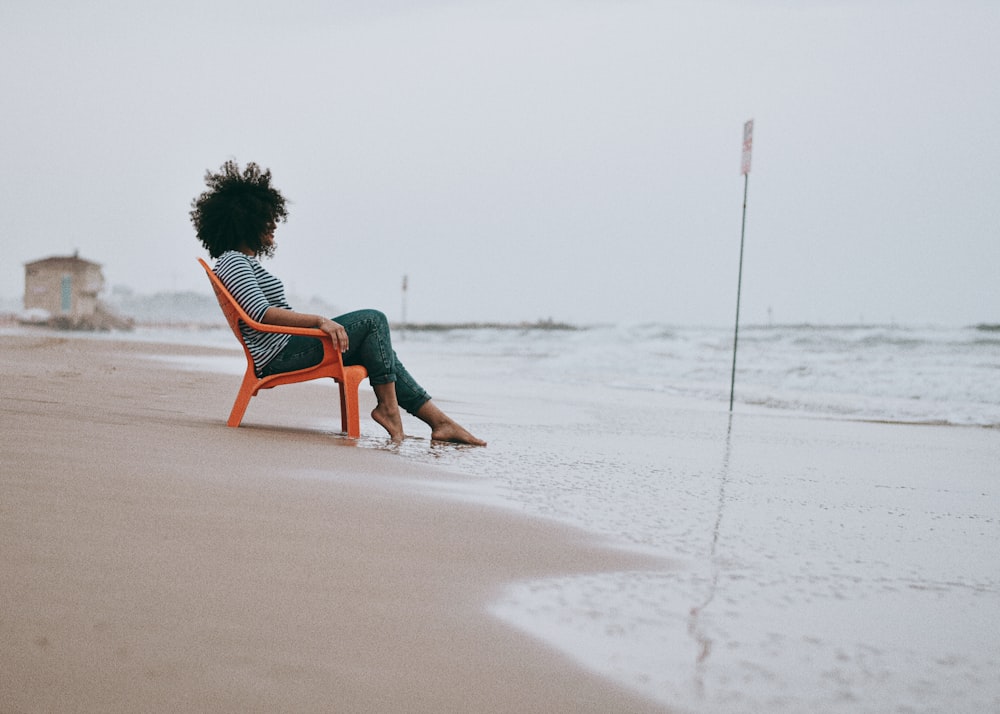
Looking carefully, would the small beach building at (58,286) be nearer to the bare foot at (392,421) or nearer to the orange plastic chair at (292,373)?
the orange plastic chair at (292,373)

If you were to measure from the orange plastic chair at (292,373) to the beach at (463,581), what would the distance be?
1.25ft

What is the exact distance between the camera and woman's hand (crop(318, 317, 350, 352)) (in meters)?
3.51

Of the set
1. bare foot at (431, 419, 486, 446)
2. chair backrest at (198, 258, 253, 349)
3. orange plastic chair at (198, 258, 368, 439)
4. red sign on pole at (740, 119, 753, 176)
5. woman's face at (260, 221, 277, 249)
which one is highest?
red sign on pole at (740, 119, 753, 176)

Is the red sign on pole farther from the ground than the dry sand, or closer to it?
farther from the ground

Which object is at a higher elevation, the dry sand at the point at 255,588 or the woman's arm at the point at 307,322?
the woman's arm at the point at 307,322

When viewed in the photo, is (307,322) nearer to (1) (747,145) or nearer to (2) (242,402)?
(2) (242,402)

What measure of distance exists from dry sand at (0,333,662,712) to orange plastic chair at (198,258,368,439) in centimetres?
101

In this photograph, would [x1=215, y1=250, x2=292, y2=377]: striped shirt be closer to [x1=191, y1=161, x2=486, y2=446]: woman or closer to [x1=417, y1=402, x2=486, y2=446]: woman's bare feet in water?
[x1=191, y1=161, x2=486, y2=446]: woman

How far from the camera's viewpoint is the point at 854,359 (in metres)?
15.2

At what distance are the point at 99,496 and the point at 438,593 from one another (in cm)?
93

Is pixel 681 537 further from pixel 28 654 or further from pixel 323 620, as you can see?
pixel 28 654

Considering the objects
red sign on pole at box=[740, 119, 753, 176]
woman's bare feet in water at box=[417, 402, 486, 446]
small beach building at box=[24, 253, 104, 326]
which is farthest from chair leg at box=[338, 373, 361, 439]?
small beach building at box=[24, 253, 104, 326]

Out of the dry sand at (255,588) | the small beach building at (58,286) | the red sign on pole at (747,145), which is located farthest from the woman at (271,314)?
the small beach building at (58,286)

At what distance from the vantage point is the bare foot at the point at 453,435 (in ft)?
12.5
